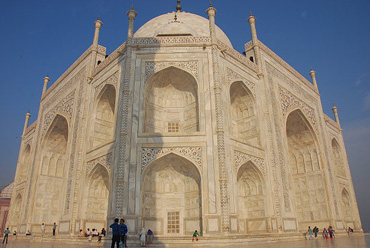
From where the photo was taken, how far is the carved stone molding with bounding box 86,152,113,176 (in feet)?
44.8

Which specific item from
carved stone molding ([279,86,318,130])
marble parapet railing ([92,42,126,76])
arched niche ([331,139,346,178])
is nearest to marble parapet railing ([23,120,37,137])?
marble parapet railing ([92,42,126,76])

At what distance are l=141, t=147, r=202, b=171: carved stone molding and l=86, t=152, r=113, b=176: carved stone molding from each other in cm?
194

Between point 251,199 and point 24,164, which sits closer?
point 251,199

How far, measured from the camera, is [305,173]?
21031mm

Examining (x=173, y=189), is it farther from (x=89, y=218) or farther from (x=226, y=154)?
(x=89, y=218)

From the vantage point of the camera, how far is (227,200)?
11570mm

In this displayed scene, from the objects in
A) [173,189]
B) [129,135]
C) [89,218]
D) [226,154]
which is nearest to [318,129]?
[226,154]

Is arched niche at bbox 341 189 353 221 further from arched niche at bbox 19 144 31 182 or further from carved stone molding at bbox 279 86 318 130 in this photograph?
arched niche at bbox 19 144 31 182

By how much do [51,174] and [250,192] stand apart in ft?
48.4

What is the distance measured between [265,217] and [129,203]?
21.2ft

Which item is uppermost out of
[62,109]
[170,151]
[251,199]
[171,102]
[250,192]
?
[62,109]

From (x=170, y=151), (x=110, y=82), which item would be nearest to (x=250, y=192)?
(x=170, y=151)

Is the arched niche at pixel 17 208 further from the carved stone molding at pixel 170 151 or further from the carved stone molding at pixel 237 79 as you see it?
the carved stone molding at pixel 237 79

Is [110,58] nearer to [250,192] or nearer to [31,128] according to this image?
[250,192]
